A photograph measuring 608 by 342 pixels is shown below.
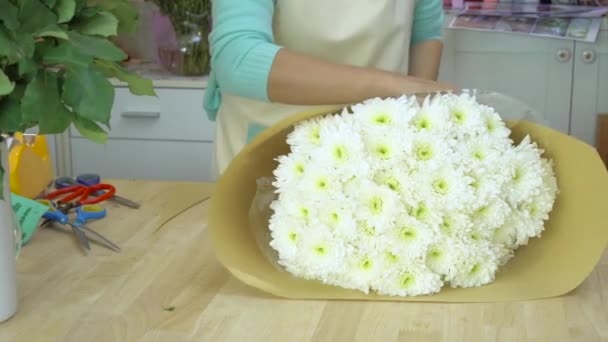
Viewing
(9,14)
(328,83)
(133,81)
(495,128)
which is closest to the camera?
(9,14)

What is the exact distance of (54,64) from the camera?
0.92 metres

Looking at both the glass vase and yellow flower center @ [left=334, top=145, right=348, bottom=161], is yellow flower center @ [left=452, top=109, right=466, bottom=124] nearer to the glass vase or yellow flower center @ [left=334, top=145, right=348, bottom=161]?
yellow flower center @ [left=334, top=145, right=348, bottom=161]

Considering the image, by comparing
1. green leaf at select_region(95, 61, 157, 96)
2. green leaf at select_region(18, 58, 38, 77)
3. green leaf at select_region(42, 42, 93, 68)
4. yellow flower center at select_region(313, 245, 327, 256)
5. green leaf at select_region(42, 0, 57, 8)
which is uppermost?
green leaf at select_region(42, 0, 57, 8)

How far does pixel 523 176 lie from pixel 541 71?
5.80 feet

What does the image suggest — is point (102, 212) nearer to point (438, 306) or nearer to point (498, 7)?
point (438, 306)

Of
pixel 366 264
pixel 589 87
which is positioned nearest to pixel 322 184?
pixel 366 264

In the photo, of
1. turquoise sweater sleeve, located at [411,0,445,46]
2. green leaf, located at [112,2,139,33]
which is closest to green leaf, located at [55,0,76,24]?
green leaf, located at [112,2,139,33]

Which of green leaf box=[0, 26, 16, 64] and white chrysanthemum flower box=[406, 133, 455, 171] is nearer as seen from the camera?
green leaf box=[0, 26, 16, 64]

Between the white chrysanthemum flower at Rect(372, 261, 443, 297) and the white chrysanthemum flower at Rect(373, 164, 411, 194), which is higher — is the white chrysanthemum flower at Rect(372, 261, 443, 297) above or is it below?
below

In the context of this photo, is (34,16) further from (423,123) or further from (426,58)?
(426,58)

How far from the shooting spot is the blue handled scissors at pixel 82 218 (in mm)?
1291

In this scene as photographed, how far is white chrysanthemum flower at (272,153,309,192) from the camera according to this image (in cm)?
110

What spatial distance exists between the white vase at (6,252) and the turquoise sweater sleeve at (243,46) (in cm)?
36

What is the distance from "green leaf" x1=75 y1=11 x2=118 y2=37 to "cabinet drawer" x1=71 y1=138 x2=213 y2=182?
72.8 inches
